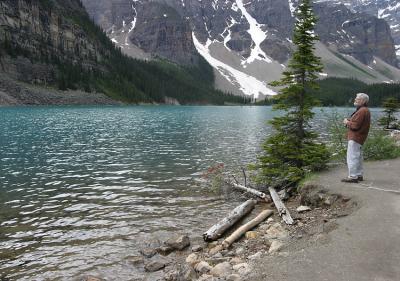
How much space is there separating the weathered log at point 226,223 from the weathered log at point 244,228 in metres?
0.76

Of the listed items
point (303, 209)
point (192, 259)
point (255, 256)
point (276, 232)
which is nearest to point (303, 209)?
point (303, 209)

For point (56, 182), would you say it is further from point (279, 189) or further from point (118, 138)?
point (118, 138)

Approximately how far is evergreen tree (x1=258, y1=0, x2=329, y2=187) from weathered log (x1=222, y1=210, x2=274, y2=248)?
12.6 feet

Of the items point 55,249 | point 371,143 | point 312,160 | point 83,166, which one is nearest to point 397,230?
point 312,160

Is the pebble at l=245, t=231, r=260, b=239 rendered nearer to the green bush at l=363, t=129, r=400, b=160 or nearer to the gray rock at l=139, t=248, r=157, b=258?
the gray rock at l=139, t=248, r=157, b=258

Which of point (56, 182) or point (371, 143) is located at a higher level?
point (371, 143)

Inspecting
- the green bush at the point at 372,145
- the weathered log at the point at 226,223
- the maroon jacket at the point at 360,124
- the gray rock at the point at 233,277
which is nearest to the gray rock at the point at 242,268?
the gray rock at the point at 233,277

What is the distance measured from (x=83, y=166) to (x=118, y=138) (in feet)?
66.8

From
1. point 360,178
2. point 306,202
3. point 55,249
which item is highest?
point 360,178

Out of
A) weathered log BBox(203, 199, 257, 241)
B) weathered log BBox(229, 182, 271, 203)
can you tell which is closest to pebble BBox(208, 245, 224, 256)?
weathered log BBox(203, 199, 257, 241)

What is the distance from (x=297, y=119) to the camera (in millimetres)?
20734

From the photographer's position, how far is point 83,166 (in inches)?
1202

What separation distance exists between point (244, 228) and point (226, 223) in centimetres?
99

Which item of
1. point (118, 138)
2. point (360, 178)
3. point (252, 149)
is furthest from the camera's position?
point (118, 138)
